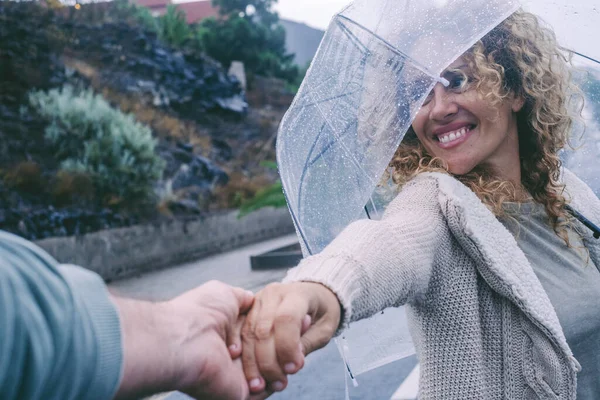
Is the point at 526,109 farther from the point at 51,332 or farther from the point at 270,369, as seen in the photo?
the point at 51,332

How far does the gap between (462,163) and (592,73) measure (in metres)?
0.83

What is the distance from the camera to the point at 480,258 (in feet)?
5.46

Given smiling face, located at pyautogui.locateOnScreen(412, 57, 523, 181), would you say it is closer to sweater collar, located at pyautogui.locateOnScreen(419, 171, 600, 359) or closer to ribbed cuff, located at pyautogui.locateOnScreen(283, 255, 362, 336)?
sweater collar, located at pyautogui.locateOnScreen(419, 171, 600, 359)

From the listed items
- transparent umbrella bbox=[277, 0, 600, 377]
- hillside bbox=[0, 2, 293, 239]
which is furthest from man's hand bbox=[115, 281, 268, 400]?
hillside bbox=[0, 2, 293, 239]

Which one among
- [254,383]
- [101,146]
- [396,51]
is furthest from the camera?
[101,146]

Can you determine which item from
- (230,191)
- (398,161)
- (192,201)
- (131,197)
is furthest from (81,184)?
(398,161)

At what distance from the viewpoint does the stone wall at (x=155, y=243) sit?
36.7ft

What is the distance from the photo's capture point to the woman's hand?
1.13 m

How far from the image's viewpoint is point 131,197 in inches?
524

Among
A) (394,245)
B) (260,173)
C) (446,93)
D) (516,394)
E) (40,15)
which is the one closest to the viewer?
(394,245)

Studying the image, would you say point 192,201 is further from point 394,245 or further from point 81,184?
point 394,245

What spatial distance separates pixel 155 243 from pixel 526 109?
11.3 m

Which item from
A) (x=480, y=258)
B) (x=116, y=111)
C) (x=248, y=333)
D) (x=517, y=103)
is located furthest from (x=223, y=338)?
(x=116, y=111)

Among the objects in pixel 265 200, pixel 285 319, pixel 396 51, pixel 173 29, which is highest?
pixel 396 51
